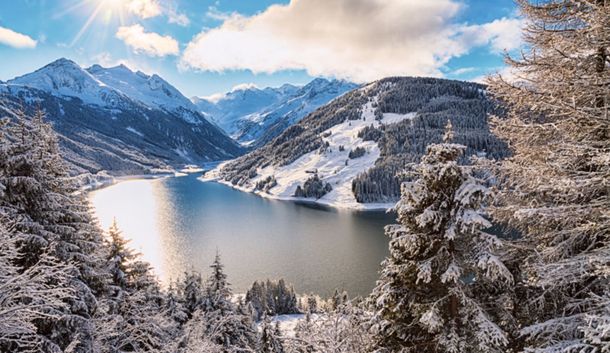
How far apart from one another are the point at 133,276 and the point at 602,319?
19113 mm

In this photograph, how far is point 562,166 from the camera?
24.8ft

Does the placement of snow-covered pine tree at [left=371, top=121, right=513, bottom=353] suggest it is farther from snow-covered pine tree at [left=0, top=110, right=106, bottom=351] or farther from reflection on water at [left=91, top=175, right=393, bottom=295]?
reflection on water at [left=91, top=175, right=393, bottom=295]

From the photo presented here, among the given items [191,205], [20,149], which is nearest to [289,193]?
[191,205]

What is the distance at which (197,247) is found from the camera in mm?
84500

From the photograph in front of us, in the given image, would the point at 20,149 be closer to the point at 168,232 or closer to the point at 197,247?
the point at 197,247

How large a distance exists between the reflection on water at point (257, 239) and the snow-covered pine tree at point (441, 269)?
50838 mm

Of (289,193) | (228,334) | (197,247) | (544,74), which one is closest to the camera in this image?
(544,74)

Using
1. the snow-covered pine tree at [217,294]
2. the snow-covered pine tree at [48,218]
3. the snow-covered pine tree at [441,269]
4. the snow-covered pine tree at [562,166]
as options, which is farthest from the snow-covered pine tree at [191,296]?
the snow-covered pine tree at [562,166]

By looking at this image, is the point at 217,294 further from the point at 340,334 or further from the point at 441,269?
the point at 441,269

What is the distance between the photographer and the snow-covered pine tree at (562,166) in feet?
21.6

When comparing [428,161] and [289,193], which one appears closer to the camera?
[428,161]

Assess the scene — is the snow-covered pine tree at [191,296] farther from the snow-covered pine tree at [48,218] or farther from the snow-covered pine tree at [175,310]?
the snow-covered pine tree at [48,218]

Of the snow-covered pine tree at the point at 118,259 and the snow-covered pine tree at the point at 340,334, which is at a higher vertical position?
the snow-covered pine tree at the point at 118,259

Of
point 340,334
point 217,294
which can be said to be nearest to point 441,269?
point 340,334
